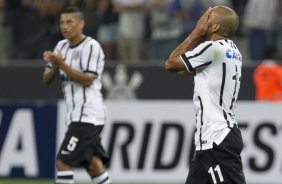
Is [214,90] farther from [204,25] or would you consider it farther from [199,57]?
[204,25]

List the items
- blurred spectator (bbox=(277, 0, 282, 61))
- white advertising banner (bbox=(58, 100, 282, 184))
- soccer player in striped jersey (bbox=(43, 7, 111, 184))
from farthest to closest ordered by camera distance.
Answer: blurred spectator (bbox=(277, 0, 282, 61)) → white advertising banner (bbox=(58, 100, 282, 184)) → soccer player in striped jersey (bbox=(43, 7, 111, 184))

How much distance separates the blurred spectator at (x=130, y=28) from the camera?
14.8m

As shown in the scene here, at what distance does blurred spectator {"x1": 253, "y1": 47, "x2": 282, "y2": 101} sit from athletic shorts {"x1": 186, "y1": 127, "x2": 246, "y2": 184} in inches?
267

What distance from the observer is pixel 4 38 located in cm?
1540

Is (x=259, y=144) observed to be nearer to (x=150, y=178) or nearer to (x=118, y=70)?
(x=150, y=178)

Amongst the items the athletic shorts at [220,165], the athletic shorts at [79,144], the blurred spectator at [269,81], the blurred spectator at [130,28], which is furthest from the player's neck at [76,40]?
the blurred spectator at [130,28]

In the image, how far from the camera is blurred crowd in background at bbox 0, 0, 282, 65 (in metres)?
14.8

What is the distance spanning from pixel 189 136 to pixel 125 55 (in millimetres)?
3268

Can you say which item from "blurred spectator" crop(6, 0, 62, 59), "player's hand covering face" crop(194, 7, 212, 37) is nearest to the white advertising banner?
"blurred spectator" crop(6, 0, 62, 59)

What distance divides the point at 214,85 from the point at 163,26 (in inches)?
311

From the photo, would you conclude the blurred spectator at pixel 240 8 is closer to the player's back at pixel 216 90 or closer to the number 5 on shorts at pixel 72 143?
the number 5 on shorts at pixel 72 143

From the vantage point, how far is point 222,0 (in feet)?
48.2

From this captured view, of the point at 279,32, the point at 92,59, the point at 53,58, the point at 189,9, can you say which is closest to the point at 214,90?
the point at 53,58

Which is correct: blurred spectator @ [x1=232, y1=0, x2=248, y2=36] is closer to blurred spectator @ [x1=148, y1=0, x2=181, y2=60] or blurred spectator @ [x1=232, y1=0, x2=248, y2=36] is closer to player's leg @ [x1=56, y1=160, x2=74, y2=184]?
blurred spectator @ [x1=148, y1=0, x2=181, y2=60]
